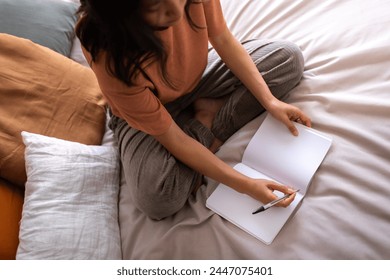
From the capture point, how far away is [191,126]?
1.03 metres

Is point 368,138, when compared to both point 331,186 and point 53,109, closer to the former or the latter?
point 331,186

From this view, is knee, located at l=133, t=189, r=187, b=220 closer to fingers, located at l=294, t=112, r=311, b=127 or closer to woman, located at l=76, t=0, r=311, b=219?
woman, located at l=76, t=0, r=311, b=219

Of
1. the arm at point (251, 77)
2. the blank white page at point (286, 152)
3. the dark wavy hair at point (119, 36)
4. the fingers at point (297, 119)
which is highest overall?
the dark wavy hair at point (119, 36)

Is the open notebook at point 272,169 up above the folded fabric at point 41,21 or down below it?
below

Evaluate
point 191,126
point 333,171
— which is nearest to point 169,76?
point 191,126

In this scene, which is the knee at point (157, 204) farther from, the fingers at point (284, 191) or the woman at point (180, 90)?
the fingers at point (284, 191)

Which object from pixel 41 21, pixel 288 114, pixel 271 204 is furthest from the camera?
pixel 41 21

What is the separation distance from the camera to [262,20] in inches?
47.6

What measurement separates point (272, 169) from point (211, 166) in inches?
6.7

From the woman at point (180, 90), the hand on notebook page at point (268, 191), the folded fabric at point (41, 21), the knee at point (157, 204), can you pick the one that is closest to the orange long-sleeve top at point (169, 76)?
the woman at point (180, 90)

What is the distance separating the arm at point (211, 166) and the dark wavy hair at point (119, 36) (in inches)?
7.8

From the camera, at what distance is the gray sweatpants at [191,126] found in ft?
3.05

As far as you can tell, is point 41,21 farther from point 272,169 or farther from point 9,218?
point 272,169

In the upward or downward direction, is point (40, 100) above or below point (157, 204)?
above
